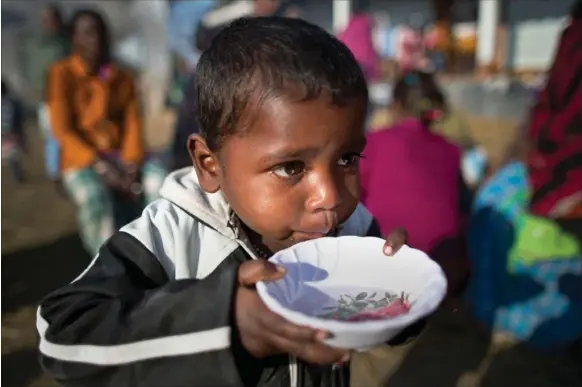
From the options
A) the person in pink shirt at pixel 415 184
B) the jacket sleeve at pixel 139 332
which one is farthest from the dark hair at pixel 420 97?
the jacket sleeve at pixel 139 332

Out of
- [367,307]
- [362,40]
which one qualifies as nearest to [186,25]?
[362,40]

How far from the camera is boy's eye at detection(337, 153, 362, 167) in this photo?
1146 mm

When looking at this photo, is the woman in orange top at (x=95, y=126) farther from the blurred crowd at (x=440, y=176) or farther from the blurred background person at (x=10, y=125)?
the blurred background person at (x=10, y=125)

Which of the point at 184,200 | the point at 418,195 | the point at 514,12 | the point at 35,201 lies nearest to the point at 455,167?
the point at 418,195

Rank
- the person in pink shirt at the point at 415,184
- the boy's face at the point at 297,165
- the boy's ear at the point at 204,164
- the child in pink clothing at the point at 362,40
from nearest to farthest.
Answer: the boy's face at the point at 297,165 < the boy's ear at the point at 204,164 < the person in pink shirt at the point at 415,184 < the child in pink clothing at the point at 362,40

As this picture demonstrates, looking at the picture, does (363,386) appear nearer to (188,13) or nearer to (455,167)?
(455,167)

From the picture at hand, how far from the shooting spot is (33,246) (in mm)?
5117

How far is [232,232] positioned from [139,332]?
327mm

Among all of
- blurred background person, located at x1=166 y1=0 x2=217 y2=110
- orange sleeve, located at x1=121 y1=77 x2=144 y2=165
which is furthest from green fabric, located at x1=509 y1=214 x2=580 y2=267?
blurred background person, located at x1=166 y1=0 x2=217 y2=110

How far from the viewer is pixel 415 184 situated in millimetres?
3066

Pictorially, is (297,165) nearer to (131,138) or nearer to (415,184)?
(415,184)

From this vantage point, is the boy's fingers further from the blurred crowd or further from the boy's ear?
the blurred crowd

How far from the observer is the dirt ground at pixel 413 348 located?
314 centimetres

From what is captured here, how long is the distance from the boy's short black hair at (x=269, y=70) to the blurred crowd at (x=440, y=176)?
1623 millimetres
